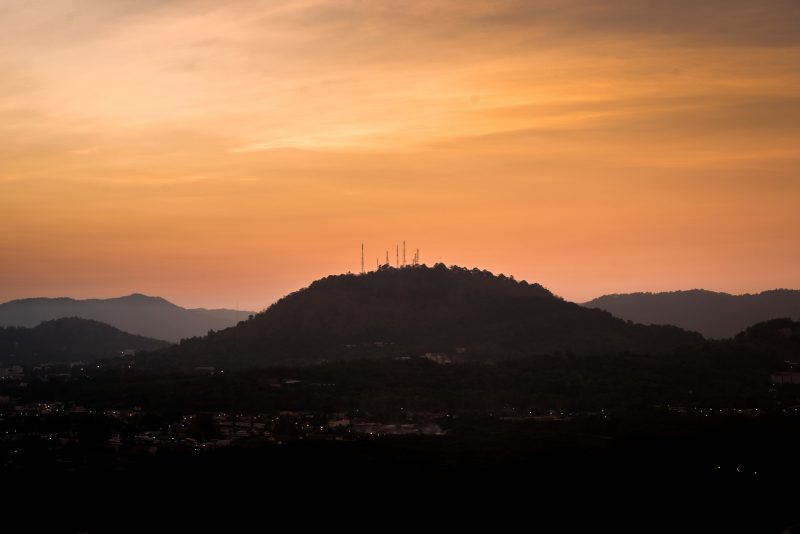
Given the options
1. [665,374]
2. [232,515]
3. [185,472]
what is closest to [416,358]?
[665,374]

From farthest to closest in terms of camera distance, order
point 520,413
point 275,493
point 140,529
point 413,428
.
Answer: point 520,413, point 413,428, point 275,493, point 140,529

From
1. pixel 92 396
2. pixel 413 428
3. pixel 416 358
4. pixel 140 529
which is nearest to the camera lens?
pixel 140 529

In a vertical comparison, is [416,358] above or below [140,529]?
above

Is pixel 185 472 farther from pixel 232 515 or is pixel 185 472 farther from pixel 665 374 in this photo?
pixel 665 374

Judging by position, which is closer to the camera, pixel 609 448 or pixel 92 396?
pixel 609 448

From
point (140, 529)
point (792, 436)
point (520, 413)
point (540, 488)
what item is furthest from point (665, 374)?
point (140, 529)

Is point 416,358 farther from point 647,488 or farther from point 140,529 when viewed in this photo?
point 140,529
